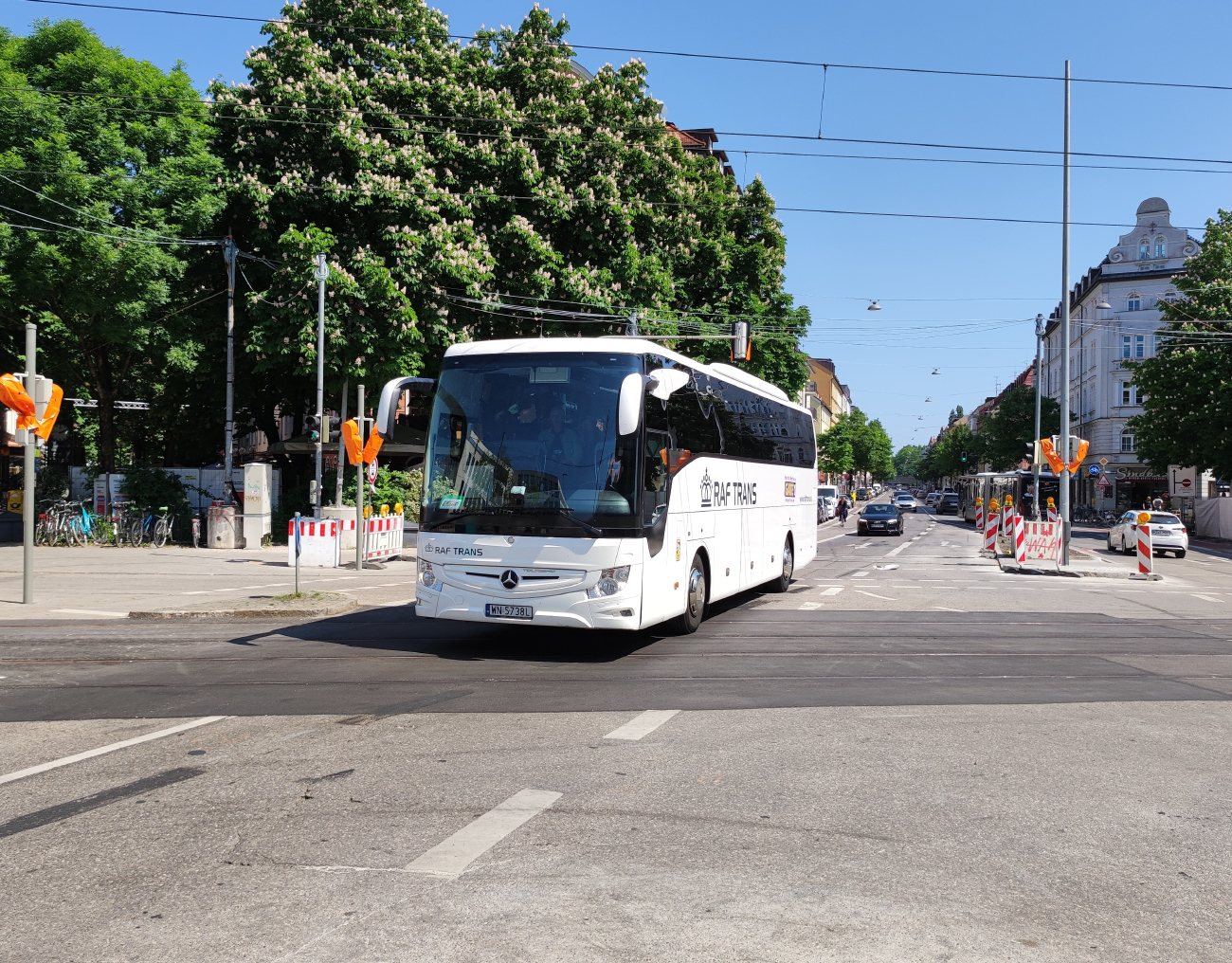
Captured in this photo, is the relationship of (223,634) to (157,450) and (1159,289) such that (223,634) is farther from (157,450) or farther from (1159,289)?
(1159,289)

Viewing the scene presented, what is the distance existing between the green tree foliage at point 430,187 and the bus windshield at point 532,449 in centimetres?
1597

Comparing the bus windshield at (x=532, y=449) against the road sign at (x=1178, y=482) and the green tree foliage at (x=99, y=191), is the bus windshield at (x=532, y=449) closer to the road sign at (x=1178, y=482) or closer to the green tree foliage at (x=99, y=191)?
the green tree foliage at (x=99, y=191)

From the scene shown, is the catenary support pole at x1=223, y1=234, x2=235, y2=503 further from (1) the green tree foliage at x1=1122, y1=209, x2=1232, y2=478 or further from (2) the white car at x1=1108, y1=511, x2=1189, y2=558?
(1) the green tree foliage at x1=1122, y1=209, x2=1232, y2=478

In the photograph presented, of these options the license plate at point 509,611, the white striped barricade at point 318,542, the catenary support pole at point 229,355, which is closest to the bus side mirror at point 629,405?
the license plate at point 509,611

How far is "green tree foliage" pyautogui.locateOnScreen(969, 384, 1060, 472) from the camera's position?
77062 mm

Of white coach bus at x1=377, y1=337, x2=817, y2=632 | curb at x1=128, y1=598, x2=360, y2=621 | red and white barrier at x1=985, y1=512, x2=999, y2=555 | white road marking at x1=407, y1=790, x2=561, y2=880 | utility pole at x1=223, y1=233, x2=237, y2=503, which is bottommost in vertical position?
curb at x1=128, y1=598, x2=360, y2=621

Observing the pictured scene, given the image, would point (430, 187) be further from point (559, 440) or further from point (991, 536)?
point (559, 440)

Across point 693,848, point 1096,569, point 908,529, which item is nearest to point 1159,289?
point 908,529

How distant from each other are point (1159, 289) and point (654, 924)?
257 feet

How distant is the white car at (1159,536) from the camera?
3416 cm

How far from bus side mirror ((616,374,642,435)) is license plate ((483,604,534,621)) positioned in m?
2.01

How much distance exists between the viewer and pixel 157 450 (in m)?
48.7

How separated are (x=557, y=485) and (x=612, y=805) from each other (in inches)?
204

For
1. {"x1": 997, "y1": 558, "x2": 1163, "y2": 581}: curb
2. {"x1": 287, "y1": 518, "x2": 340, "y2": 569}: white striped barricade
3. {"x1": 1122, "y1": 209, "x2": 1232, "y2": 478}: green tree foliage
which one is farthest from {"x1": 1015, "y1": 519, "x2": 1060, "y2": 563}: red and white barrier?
{"x1": 1122, "y1": 209, "x2": 1232, "y2": 478}: green tree foliage
